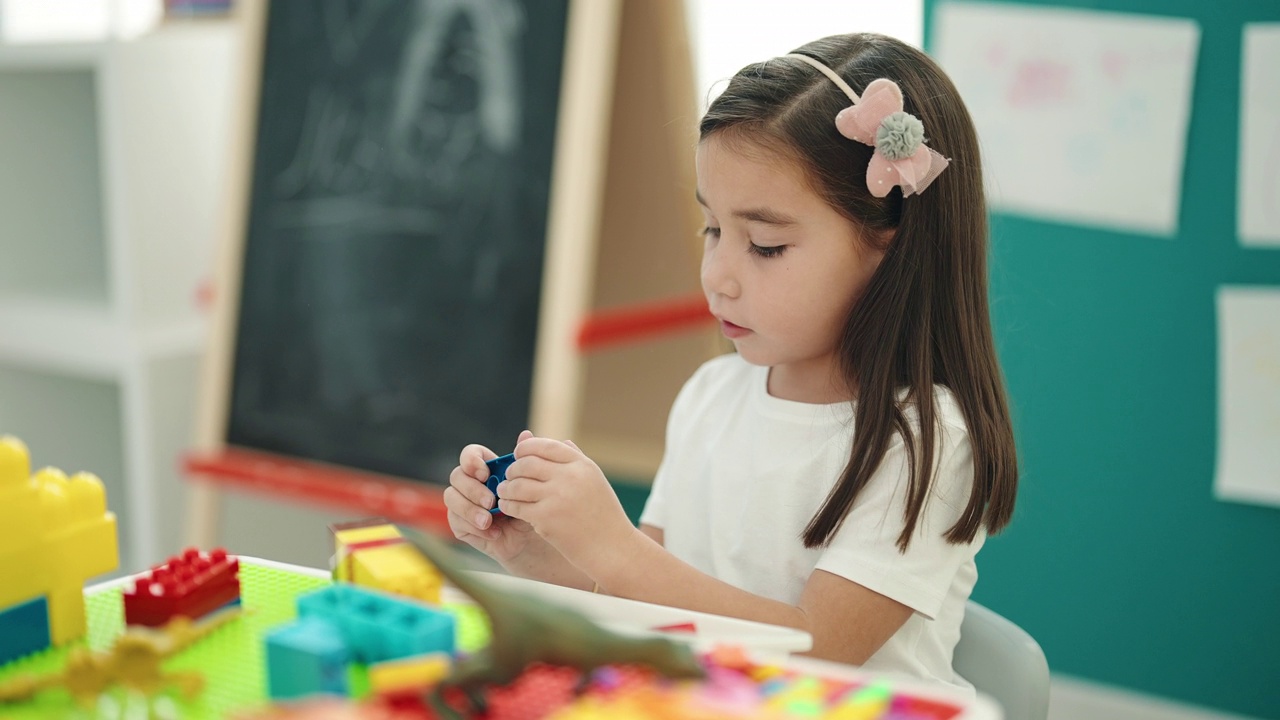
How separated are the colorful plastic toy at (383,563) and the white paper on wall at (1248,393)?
1499 millimetres

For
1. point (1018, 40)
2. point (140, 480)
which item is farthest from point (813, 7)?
point (140, 480)

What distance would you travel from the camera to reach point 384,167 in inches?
77.2

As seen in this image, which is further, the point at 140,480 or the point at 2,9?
the point at 2,9

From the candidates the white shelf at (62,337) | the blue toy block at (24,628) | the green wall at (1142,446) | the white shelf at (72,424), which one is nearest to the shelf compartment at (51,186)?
the white shelf at (62,337)

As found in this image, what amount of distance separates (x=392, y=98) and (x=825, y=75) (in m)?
1.11

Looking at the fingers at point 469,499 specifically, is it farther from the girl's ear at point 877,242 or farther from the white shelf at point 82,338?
the white shelf at point 82,338

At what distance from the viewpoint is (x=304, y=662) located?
0.57 m

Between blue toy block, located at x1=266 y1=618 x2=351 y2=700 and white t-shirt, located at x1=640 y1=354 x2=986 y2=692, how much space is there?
461 mm

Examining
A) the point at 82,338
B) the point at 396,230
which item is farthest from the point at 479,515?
the point at 82,338

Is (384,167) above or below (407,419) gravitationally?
above

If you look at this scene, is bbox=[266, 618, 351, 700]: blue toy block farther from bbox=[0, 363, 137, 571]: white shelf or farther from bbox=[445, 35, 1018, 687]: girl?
bbox=[0, 363, 137, 571]: white shelf

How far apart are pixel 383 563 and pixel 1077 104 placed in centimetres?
153

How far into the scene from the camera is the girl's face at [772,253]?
973 millimetres

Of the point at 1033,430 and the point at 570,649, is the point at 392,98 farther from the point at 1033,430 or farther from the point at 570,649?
the point at 570,649
